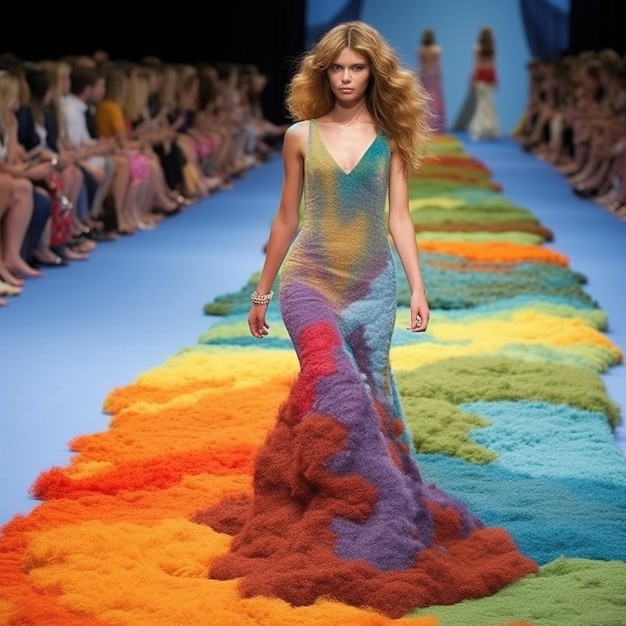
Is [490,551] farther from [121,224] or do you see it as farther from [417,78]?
[121,224]

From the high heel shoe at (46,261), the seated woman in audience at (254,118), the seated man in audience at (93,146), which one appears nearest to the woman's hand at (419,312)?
the high heel shoe at (46,261)

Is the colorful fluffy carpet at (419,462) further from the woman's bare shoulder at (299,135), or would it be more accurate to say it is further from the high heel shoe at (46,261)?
the high heel shoe at (46,261)

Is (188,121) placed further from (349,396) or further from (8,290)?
(349,396)

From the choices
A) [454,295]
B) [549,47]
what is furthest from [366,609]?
[549,47]

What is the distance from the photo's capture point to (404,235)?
3707 millimetres

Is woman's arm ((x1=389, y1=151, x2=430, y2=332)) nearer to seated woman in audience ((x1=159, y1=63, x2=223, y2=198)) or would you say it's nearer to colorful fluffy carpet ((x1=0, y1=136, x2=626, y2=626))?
colorful fluffy carpet ((x1=0, y1=136, x2=626, y2=626))

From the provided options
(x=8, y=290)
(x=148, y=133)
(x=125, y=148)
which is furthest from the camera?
(x=148, y=133)

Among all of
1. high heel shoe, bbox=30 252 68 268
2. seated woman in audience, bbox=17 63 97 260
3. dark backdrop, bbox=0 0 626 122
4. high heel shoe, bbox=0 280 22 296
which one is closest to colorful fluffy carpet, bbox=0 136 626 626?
high heel shoe, bbox=0 280 22 296

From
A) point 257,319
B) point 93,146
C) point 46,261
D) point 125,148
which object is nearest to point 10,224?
point 46,261

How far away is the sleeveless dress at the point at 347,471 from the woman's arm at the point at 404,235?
37 mm

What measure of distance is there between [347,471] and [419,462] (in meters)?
1.05

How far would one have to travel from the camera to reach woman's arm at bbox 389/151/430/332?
365 cm

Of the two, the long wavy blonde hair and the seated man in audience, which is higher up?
the long wavy blonde hair

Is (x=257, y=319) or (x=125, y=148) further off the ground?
(x=257, y=319)
